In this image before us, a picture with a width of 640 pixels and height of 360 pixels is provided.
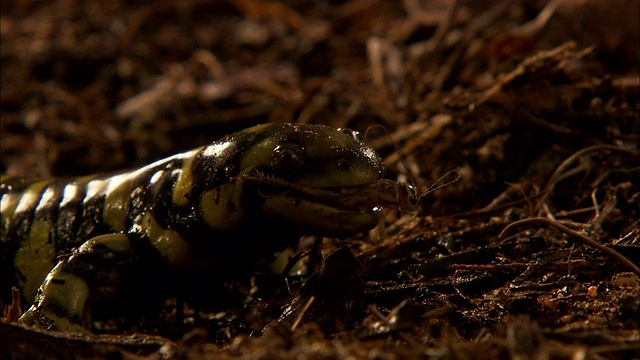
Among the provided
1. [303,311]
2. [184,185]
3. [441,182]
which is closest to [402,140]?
[441,182]

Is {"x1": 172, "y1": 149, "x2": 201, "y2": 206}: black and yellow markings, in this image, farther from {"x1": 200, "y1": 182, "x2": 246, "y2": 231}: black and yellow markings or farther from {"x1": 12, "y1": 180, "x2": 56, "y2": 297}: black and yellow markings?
{"x1": 12, "y1": 180, "x2": 56, "y2": 297}: black and yellow markings

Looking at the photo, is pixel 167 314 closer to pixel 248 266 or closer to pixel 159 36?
pixel 248 266

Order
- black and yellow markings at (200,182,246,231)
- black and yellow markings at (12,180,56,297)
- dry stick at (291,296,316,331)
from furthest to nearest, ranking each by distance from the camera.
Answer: black and yellow markings at (12,180,56,297), black and yellow markings at (200,182,246,231), dry stick at (291,296,316,331)

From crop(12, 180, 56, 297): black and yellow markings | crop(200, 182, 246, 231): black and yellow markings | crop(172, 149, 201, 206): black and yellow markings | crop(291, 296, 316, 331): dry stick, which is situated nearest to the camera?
crop(291, 296, 316, 331): dry stick

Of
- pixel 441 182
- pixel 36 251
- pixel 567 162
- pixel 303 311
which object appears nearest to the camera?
pixel 303 311

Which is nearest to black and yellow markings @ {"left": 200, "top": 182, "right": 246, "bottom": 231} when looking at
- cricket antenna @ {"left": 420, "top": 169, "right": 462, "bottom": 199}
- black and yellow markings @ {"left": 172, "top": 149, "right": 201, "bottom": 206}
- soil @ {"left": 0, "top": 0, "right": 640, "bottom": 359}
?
black and yellow markings @ {"left": 172, "top": 149, "right": 201, "bottom": 206}

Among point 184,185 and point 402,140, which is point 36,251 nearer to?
point 184,185
